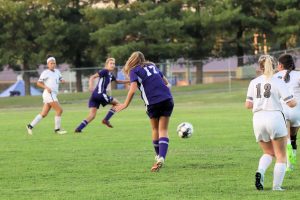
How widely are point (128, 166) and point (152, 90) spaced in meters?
1.26

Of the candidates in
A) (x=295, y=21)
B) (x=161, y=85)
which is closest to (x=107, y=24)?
(x=295, y=21)

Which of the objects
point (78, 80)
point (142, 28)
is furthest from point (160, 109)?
point (142, 28)

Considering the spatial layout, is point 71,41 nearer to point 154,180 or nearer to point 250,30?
point 250,30

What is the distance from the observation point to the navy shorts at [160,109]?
11398 millimetres

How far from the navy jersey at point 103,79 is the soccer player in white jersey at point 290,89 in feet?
28.7

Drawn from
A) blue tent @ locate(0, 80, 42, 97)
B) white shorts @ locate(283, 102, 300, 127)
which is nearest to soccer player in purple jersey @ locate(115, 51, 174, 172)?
white shorts @ locate(283, 102, 300, 127)

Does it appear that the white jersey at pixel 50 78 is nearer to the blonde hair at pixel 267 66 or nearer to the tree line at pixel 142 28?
the blonde hair at pixel 267 66

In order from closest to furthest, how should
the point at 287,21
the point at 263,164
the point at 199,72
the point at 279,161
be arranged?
the point at 279,161 < the point at 263,164 < the point at 199,72 < the point at 287,21

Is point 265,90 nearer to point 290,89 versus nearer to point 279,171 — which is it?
point 279,171

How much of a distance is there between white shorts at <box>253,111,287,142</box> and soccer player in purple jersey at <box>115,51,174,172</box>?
270 centimetres

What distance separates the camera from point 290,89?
1066 cm

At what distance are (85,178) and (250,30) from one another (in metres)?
46.6

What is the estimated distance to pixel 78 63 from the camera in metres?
60.0

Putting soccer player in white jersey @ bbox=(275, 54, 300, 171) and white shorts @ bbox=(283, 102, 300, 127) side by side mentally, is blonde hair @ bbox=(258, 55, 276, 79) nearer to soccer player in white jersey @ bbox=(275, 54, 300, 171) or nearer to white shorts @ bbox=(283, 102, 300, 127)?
soccer player in white jersey @ bbox=(275, 54, 300, 171)
